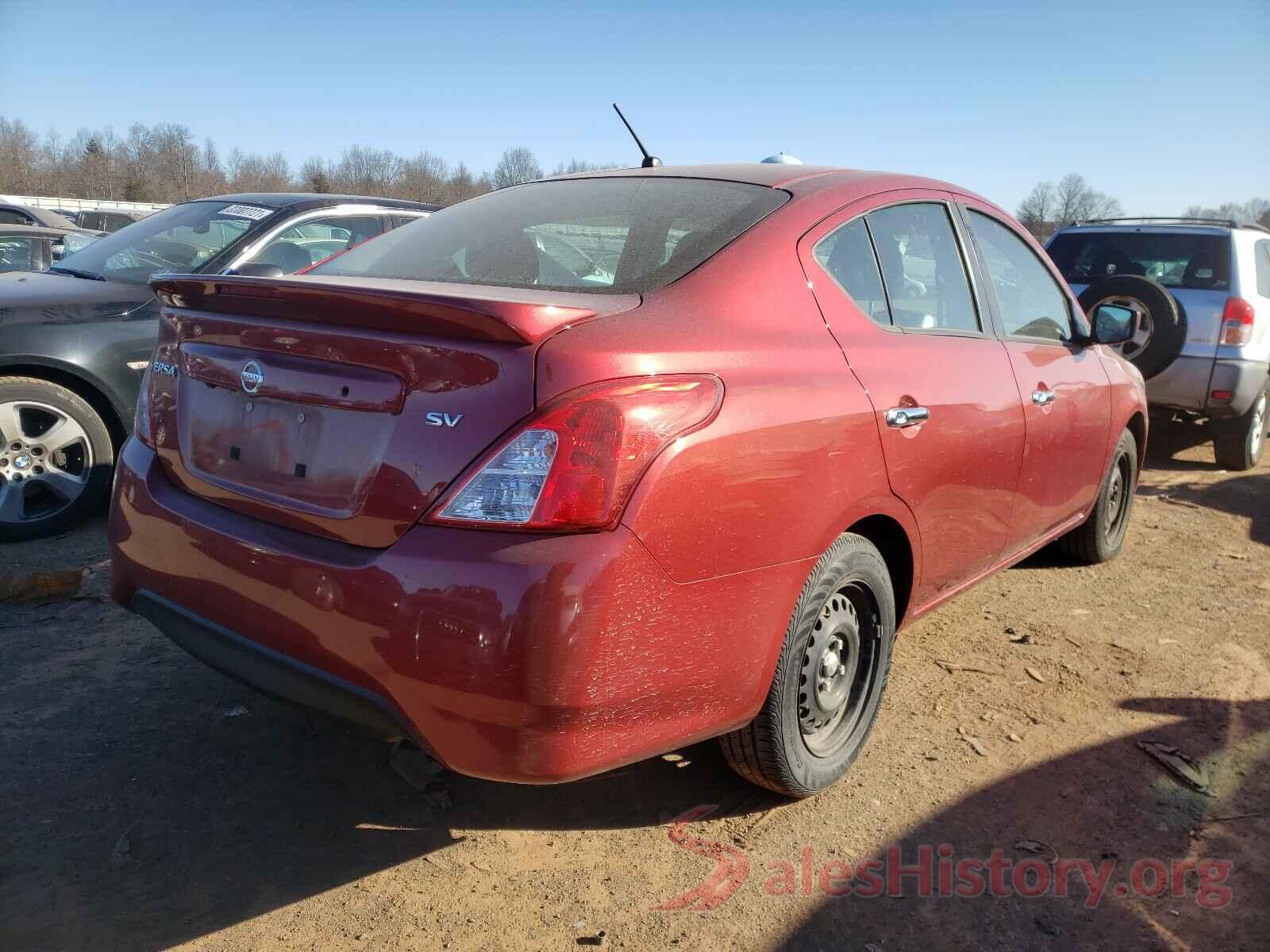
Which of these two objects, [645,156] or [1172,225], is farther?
[1172,225]

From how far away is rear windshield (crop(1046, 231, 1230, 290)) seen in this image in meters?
6.98

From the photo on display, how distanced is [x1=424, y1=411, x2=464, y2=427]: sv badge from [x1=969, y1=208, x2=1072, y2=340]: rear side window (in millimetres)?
2363

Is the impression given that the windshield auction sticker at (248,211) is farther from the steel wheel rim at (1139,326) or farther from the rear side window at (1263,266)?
the rear side window at (1263,266)

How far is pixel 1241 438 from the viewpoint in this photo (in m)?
7.17

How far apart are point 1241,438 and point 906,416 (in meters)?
5.92

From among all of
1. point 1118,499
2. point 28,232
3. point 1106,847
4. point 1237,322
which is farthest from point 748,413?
point 28,232

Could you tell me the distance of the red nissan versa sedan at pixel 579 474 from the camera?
1.84 meters

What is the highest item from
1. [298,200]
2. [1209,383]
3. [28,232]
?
[298,200]

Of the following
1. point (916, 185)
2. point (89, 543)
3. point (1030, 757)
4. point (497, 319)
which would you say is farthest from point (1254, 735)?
point (89, 543)

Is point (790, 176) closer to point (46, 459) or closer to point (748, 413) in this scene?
point (748, 413)

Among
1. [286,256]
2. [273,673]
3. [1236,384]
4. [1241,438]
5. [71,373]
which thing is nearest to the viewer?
[273,673]

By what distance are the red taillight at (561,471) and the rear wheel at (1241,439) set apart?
22.6ft

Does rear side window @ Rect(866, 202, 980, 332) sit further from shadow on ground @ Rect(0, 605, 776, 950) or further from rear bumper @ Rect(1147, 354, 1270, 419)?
rear bumper @ Rect(1147, 354, 1270, 419)

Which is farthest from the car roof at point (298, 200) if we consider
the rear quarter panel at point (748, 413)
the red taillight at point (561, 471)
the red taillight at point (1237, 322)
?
the red taillight at point (1237, 322)
